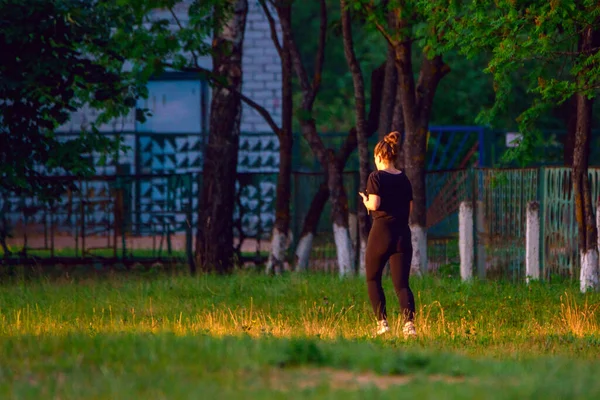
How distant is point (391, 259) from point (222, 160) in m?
8.18

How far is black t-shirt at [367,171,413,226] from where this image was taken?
35.4 feet

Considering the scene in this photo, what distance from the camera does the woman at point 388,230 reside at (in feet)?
35.4

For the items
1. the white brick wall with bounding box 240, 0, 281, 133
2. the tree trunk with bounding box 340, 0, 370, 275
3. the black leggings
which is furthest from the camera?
the white brick wall with bounding box 240, 0, 281, 133

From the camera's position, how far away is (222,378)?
7578mm

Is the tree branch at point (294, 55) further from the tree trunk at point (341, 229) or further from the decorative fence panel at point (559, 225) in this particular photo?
the decorative fence panel at point (559, 225)

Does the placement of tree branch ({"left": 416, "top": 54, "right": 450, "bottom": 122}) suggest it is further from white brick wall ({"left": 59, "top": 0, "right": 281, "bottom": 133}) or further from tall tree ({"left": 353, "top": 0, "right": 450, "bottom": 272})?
white brick wall ({"left": 59, "top": 0, "right": 281, "bottom": 133})

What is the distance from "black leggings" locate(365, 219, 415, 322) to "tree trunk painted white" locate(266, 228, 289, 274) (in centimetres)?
724

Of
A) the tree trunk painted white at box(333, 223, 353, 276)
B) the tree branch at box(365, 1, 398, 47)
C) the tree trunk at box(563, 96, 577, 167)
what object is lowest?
the tree trunk painted white at box(333, 223, 353, 276)

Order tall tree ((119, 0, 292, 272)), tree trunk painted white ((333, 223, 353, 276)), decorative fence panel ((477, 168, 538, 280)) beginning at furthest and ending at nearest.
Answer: tall tree ((119, 0, 292, 272)) → tree trunk painted white ((333, 223, 353, 276)) → decorative fence panel ((477, 168, 538, 280))

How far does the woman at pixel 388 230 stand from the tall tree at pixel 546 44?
2.35 metres

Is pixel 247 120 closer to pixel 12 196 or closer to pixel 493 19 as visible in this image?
pixel 12 196

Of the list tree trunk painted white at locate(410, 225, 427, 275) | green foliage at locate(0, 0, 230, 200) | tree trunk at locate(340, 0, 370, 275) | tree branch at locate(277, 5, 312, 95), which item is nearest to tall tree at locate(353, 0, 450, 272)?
tree trunk painted white at locate(410, 225, 427, 275)

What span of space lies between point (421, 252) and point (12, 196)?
275 inches

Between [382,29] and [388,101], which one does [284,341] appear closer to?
[382,29]
